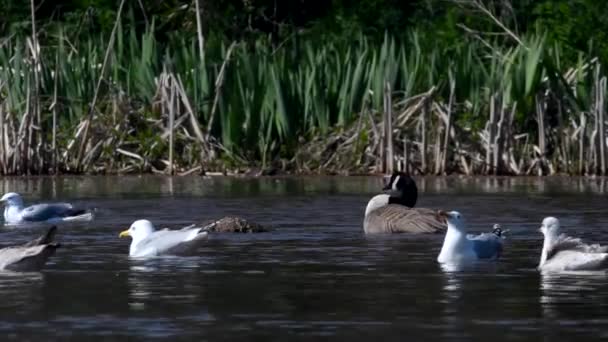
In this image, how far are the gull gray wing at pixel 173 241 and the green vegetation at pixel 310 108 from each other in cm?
988

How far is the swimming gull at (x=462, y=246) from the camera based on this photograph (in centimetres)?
1452

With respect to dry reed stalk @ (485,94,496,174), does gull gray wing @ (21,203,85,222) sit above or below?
below

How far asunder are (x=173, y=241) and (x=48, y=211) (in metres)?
4.46

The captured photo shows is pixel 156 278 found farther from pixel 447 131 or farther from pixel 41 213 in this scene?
pixel 447 131

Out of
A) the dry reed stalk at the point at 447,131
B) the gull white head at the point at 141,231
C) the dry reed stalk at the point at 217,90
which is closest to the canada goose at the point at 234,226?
the gull white head at the point at 141,231

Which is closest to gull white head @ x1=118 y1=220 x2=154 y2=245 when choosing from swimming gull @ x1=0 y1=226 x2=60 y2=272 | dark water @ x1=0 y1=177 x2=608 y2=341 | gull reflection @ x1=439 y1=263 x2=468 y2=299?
dark water @ x1=0 y1=177 x2=608 y2=341

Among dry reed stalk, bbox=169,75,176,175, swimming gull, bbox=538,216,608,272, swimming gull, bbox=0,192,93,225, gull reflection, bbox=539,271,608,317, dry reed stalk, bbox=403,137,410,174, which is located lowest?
gull reflection, bbox=539,271,608,317

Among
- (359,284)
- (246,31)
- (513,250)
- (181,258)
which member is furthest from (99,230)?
(246,31)

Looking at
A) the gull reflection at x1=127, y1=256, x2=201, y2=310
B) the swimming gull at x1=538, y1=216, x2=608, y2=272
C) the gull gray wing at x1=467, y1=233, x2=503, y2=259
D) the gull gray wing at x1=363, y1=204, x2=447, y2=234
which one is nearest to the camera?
the gull reflection at x1=127, y1=256, x2=201, y2=310

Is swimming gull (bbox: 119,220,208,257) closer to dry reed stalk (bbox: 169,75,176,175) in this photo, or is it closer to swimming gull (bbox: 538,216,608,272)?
swimming gull (bbox: 538,216,608,272)

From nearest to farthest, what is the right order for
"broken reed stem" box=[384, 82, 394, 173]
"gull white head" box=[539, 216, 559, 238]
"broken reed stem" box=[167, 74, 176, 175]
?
1. "gull white head" box=[539, 216, 559, 238]
2. "broken reed stem" box=[384, 82, 394, 173]
3. "broken reed stem" box=[167, 74, 176, 175]

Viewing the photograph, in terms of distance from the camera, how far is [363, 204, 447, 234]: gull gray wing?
17.7m

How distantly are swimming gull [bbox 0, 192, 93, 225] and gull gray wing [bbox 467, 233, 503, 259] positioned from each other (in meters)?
5.50

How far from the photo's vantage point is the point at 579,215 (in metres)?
19.1
